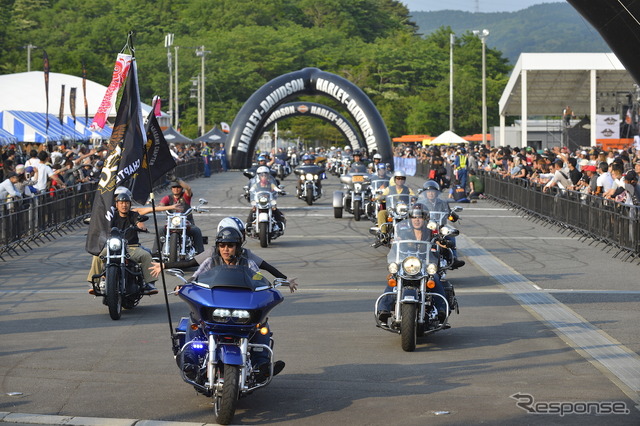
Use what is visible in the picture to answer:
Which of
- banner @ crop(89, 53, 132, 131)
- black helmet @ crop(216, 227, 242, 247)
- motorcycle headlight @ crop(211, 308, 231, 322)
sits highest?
banner @ crop(89, 53, 132, 131)

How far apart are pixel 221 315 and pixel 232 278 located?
319mm

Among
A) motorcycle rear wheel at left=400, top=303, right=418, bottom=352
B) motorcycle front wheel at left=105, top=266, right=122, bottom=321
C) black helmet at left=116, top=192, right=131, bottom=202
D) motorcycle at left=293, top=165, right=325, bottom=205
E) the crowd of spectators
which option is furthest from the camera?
motorcycle at left=293, top=165, right=325, bottom=205

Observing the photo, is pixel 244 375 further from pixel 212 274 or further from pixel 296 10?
pixel 296 10

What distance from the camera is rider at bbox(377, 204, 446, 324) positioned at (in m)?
11.5

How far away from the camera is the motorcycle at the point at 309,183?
35.0 metres

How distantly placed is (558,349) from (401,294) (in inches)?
65.9

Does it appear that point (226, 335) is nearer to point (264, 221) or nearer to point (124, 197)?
point (124, 197)

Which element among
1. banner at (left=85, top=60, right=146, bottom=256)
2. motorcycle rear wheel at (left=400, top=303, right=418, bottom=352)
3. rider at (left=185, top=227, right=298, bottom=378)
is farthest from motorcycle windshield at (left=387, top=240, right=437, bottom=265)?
banner at (left=85, top=60, right=146, bottom=256)

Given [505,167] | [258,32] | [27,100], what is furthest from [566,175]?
[258,32]

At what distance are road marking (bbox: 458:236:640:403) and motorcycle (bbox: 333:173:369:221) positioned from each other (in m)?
9.93

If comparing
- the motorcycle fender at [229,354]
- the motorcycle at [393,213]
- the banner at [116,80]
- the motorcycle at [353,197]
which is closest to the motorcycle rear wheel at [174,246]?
the banner at [116,80]

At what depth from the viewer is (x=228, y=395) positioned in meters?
8.05

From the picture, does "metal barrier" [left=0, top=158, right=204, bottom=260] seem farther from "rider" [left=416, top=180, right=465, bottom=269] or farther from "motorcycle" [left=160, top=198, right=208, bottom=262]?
"rider" [left=416, top=180, right=465, bottom=269]

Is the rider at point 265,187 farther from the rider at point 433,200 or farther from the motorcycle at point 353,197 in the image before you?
the rider at point 433,200
